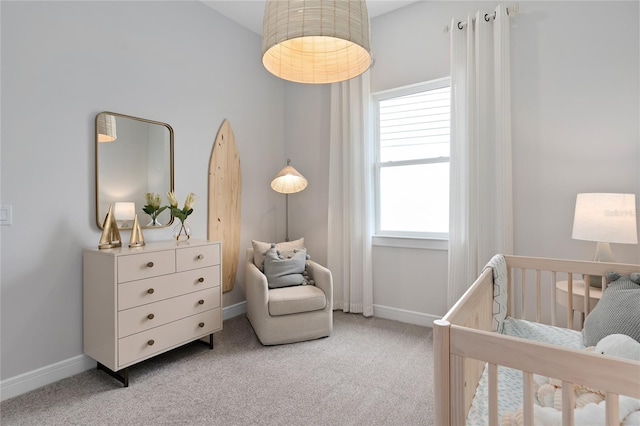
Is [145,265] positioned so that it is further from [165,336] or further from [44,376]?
[44,376]

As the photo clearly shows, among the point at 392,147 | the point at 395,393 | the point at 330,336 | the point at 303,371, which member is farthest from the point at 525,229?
the point at 303,371

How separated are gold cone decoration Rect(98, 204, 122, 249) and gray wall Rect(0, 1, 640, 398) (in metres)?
0.19

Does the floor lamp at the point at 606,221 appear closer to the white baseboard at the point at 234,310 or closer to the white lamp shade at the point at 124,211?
the white baseboard at the point at 234,310

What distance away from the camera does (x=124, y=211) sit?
239 centimetres

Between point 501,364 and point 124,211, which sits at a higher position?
point 124,211

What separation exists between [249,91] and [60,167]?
191 cm

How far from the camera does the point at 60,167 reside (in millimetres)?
2072

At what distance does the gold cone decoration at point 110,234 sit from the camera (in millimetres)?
2102

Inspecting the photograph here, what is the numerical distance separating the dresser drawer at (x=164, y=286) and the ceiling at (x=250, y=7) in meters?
2.39

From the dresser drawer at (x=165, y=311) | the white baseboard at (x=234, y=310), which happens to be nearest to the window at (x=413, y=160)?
the white baseboard at (x=234, y=310)

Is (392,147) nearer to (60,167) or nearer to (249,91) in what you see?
(249,91)

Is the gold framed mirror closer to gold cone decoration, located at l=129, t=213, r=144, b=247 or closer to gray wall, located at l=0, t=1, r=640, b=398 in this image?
gray wall, located at l=0, t=1, r=640, b=398

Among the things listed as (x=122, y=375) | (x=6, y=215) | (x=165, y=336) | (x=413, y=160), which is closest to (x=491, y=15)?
(x=413, y=160)

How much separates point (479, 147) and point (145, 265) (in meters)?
2.62
